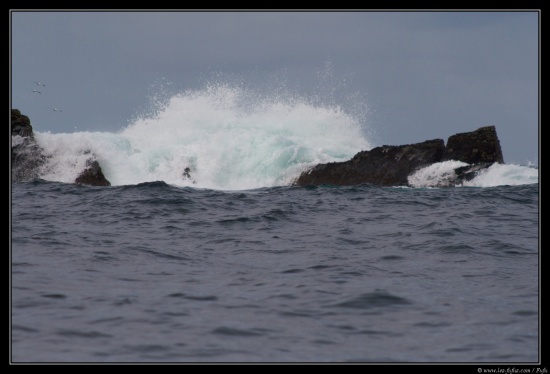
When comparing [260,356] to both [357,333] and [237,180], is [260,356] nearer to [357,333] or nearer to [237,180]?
[357,333]

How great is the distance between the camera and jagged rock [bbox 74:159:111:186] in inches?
1069

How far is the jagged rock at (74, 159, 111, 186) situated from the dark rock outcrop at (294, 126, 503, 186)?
8730mm

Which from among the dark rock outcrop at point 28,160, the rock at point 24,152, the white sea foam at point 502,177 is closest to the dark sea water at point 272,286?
the white sea foam at point 502,177

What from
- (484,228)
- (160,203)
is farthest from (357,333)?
(160,203)

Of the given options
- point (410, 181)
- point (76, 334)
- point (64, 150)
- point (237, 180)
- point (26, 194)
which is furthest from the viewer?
point (237, 180)

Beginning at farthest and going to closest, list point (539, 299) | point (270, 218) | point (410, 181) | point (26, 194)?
point (410, 181) → point (26, 194) → point (270, 218) → point (539, 299)

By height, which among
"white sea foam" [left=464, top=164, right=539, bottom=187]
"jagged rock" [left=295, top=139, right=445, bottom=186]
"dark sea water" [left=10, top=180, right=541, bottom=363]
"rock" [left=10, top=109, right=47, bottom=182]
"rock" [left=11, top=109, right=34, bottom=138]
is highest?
"rock" [left=11, top=109, right=34, bottom=138]

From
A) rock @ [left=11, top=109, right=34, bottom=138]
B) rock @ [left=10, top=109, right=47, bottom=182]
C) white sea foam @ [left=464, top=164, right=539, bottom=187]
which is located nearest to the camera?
white sea foam @ [left=464, top=164, right=539, bottom=187]

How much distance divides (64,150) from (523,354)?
24.8 metres

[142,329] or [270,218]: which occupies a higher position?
[270,218]

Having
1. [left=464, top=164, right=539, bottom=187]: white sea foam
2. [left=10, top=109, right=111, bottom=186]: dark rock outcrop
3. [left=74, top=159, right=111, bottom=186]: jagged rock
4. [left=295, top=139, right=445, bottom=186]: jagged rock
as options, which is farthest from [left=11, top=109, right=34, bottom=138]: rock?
[left=464, top=164, right=539, bottom=187]: white sea foam

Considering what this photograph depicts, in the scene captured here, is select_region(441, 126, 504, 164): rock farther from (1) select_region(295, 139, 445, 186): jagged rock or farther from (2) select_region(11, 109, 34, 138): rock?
(2) select_region(11, 109, 34, 138): rock

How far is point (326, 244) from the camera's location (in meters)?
11.0

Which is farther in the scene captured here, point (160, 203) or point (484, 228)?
point (160, 203)
